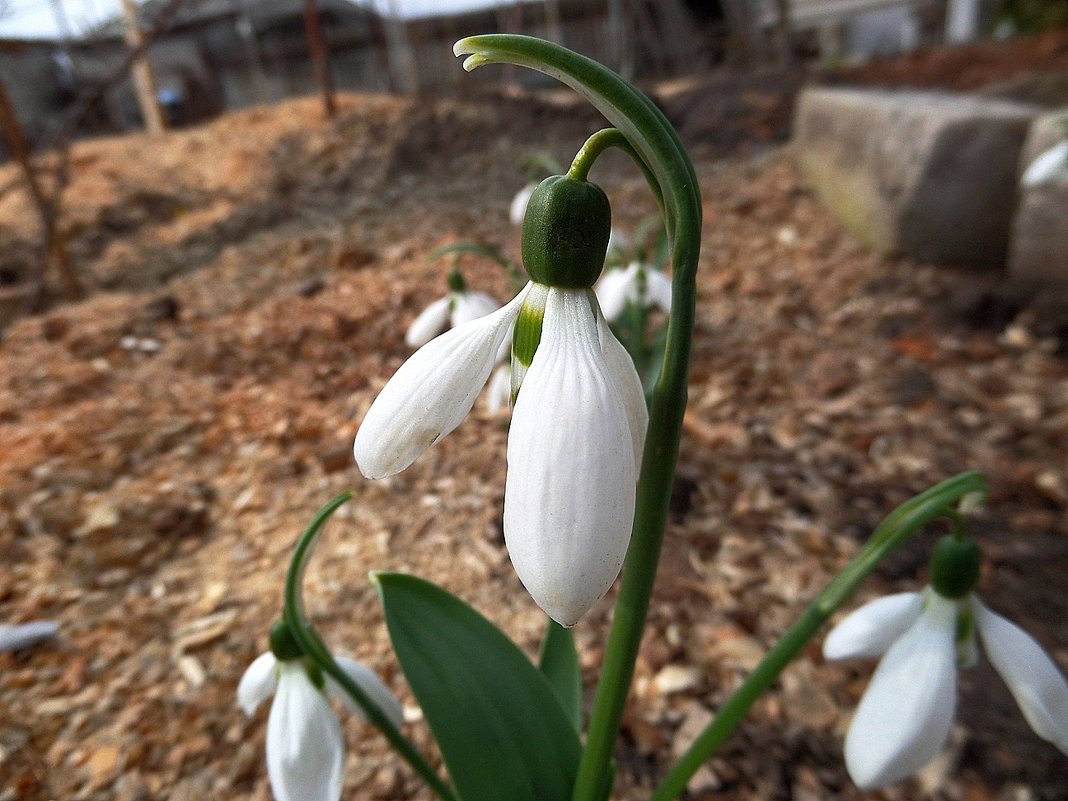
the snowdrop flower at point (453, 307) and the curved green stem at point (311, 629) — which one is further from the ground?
the snowdrop flower at point (453, 307)

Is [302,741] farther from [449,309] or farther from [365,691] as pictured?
[449,309]

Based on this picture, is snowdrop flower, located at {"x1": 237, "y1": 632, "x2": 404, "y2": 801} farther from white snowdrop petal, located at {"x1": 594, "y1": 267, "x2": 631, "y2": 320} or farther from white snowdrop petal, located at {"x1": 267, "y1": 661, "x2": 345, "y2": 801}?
white snowdrop petal, located at {"x1": 594, "y1": 267, "x2": 631, "y2": 320}

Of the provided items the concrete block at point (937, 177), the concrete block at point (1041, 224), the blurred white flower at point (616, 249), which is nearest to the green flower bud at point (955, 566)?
the blurred white flower at point (616, 249)

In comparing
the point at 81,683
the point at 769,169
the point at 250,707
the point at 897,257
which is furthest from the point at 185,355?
the point at 769,169

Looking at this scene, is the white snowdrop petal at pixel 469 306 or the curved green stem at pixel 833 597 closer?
the curved green stem at pixel 833 597

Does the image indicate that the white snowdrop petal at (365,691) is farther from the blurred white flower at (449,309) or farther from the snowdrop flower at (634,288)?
the snowdrop flower at (634,288)

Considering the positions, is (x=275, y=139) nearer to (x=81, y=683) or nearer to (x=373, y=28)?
(x=373, y=28)

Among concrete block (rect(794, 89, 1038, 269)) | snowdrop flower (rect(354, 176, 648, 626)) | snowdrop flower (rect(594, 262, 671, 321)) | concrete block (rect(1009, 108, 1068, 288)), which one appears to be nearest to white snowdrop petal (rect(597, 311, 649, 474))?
snowdrop flower (rect(354, 176, 648, 626))
